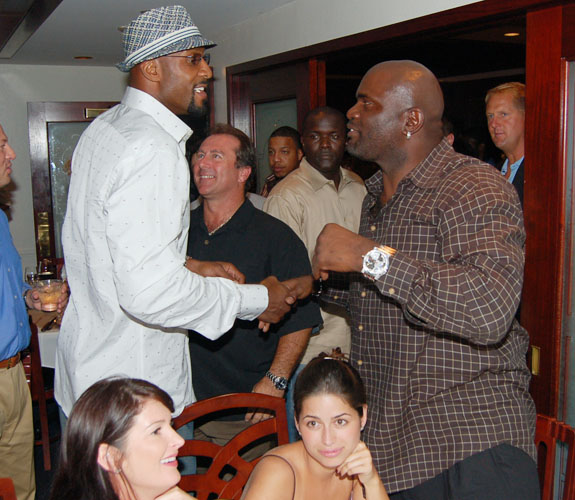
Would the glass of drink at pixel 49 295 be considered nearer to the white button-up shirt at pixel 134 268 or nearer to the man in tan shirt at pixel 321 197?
the white button-up shirt at pixel 134 268

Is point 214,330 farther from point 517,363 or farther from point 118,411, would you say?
point 517,363

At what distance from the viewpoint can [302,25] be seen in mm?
3840

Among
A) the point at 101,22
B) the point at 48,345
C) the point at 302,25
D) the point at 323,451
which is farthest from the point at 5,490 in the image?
the point at 101,22

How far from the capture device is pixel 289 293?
6.80ft

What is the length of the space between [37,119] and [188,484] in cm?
545

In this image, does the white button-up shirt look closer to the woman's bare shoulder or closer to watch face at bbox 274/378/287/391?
the woman's bare shoulder

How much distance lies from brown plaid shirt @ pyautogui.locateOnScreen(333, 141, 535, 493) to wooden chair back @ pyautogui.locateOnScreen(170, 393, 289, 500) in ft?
0.92

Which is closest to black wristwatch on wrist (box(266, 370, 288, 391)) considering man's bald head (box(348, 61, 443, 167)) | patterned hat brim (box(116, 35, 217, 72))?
man's bald head (box(348, 61, 443, 167))

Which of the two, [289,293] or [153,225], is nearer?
[153,225]

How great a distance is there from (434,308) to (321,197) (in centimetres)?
202

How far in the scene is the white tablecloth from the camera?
11.3 ft

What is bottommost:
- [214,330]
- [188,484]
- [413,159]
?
[188,484]

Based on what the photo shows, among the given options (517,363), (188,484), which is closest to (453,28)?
(517,363)

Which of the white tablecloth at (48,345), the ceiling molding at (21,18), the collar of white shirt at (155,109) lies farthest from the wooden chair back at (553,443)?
the ceiling molding at (21,18)
